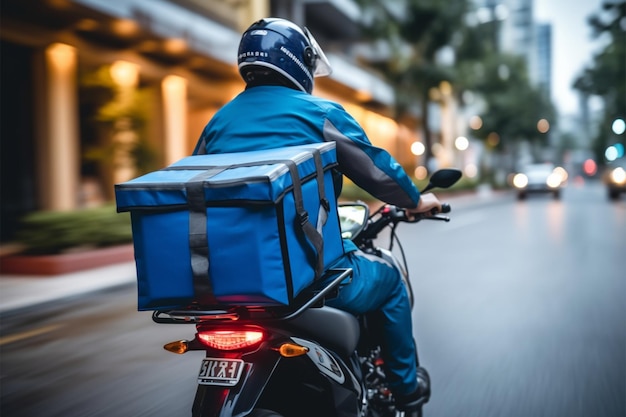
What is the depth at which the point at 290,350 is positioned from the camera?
214 centimetres

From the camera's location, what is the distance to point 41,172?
14758 mm

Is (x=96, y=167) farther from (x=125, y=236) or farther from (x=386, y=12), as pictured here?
(x=386, y=12)

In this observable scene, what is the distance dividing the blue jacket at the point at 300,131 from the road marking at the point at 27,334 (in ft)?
13.5

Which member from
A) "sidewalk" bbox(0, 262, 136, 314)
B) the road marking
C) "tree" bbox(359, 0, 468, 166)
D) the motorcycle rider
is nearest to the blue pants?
the motorcycle rider

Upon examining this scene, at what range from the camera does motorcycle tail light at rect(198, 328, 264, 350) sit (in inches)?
83.9

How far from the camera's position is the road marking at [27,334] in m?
5.75

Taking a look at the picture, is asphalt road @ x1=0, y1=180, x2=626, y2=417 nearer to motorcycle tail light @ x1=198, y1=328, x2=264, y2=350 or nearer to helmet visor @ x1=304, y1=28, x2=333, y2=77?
motorcycle tail light @ x1=198, y1=328, x2=264, y2=350

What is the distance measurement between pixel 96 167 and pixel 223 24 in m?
7.29

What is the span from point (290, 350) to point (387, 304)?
701 millimetres

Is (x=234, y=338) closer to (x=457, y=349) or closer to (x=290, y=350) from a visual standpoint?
(x=290, y=350)

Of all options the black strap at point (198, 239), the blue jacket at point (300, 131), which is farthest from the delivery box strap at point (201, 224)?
the blue jacket at point (300, 131)

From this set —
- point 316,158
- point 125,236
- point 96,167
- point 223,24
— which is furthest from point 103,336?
point 223,24

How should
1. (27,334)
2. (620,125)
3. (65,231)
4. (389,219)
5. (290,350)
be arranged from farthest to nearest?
(620,125) → (65,231) → (27,334) → (389,219) → (290,350)

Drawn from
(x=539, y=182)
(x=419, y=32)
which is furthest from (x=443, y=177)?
(x=419, y=32)
